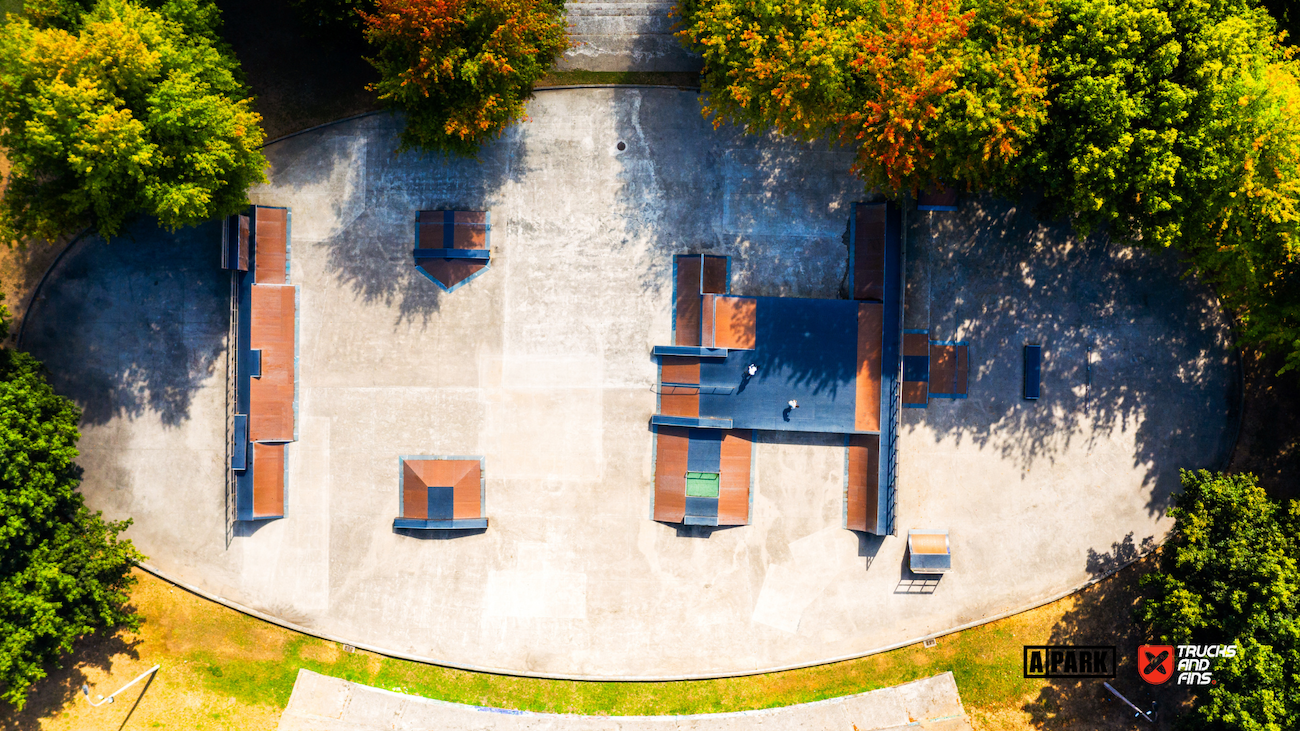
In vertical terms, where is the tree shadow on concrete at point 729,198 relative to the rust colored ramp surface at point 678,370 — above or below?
above

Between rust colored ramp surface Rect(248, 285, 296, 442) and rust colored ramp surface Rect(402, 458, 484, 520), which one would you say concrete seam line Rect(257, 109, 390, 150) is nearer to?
rust colored ramp surface Rect(248, 285, 296, 442)

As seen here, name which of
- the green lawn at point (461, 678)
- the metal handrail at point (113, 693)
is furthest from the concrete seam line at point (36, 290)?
the metal handrail at point (113, 693)

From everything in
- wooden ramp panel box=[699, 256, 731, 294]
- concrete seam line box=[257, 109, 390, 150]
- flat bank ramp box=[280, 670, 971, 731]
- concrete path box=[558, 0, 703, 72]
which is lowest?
flat bank ramp box=[280, 670, 971, 731]

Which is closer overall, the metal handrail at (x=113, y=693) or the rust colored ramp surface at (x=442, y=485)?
the metal handrail at (x=113, y=693)

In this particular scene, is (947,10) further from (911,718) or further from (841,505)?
(911,718)

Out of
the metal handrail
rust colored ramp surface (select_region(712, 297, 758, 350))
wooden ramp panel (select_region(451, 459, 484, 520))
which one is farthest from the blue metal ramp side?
the metal handrail

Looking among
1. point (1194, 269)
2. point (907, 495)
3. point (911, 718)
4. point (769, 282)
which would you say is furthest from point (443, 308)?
point (1194, 269)

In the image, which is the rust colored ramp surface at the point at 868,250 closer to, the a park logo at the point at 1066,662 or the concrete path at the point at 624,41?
the concrete path at the point at 624,41

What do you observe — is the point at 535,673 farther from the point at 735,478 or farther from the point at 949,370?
the point at 949,370
